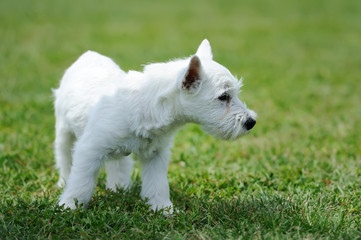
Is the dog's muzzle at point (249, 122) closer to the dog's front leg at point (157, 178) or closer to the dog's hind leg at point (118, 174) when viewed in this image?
the dog's front leg at point (157, 178)

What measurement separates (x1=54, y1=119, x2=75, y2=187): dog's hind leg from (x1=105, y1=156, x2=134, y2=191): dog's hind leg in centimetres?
54

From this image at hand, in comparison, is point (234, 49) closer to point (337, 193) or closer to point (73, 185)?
point (337, 193)

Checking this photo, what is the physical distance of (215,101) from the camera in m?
4.00

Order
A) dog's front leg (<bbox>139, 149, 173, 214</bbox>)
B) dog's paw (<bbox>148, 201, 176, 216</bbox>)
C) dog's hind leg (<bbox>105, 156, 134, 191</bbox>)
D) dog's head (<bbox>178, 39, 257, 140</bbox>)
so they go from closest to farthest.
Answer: dog's head (<bbox>178, 39, 257, 140</bbox>)
dog's paw (<bbox>148, 201, 176, 216</bbox>)
dog's front leg (<bbox>139, 149, 173, 214</bbox>)
dog's hind leg (<bbox>105, 156, 134, 191</bbox>)

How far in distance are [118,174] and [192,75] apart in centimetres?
189

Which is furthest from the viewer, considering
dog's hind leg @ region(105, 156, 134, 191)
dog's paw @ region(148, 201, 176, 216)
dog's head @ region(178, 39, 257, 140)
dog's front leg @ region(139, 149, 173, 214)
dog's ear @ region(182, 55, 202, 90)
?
dog's hind leg @ region(105, 156, 134, 191)

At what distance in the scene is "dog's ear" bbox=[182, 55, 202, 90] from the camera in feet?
12.3

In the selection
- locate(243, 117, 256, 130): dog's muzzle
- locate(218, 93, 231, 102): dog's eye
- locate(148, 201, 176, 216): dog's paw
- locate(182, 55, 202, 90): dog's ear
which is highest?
locate(182, 55, 202, 90): dog's ear

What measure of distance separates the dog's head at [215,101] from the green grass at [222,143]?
0.89 meters

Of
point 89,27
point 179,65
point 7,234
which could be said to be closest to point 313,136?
point 179,65

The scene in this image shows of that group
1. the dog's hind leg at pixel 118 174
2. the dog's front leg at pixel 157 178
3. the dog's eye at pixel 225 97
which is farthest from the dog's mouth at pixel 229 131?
the dog's hind leg at pixel 118 174

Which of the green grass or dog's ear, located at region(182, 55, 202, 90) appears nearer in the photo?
dog's ear, located at region(182, 55, 202, 90)

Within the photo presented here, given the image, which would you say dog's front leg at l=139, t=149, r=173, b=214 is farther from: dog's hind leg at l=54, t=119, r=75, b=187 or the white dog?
dog's hind leg at l=54, t=119, r=75, b=187

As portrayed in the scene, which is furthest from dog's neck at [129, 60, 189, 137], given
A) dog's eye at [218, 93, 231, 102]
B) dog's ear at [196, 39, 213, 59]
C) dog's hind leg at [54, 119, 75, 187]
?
dog's hind leg at [54, 119, 75, 187]
